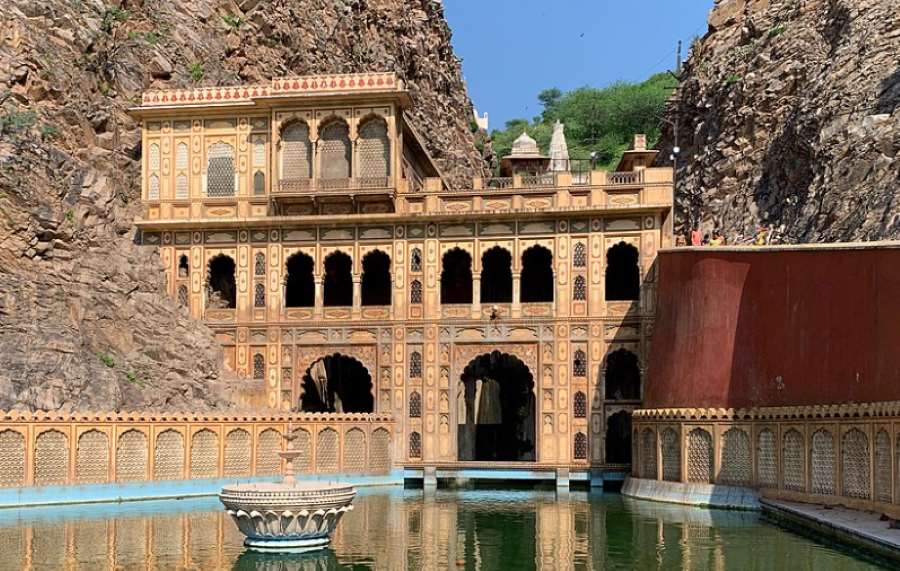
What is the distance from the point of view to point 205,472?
2497cm

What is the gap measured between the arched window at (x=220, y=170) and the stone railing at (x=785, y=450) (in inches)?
565

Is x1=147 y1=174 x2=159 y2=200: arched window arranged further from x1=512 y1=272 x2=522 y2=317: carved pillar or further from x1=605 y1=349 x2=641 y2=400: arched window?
x1=605 y1=349 x2=641 y2=400: arched window

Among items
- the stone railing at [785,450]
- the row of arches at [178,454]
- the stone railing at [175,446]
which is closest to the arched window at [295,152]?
the stone railing at [175,446]

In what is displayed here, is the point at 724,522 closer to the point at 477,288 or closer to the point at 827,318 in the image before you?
the point at 827,318

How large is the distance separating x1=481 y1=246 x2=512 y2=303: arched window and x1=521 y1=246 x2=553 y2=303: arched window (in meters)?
0.59

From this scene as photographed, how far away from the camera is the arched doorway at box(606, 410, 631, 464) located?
96.6 ft

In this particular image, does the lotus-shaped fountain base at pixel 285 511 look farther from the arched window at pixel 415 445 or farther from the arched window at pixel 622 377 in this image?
the arched window at pixel 622 377

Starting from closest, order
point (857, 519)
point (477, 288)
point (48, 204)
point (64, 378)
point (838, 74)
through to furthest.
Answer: point (857, 519) < point (64, 378) < point (48, 204) < point (477, 288) < point (838, 74)

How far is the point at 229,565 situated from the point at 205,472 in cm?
1102

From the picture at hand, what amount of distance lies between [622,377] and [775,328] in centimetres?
903

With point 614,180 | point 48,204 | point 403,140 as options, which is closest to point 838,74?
point 614,180


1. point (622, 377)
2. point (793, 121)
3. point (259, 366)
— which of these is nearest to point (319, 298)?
point (259, 366)

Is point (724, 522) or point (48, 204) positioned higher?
point (48, 204)

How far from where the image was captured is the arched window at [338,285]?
34.4 meters
